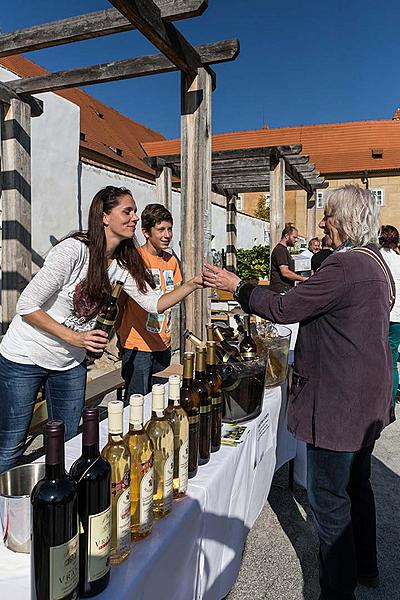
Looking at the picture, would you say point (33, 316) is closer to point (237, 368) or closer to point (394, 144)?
point (237, 368)

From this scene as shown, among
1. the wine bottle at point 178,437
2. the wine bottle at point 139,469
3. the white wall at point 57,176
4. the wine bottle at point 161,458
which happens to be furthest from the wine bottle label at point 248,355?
the white wall at point 57,176

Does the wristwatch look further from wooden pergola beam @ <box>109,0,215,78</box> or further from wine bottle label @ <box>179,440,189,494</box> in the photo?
wooden pergola beam @ <box>109,0,215,78</box>

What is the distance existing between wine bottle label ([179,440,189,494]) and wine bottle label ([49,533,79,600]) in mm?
530

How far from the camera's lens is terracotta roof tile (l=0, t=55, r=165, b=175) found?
776 inches

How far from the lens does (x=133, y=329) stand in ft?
11.4

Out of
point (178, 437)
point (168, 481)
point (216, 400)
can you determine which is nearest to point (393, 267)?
point (216, 400)

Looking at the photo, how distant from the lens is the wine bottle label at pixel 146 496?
129 centimetres

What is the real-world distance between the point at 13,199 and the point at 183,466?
3325 mm

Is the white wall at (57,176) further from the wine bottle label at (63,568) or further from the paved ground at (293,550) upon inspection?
the wine bottle label at (63,568)

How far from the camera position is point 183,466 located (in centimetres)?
152

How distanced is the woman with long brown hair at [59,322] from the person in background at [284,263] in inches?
189

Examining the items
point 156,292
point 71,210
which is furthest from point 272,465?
point 71,210

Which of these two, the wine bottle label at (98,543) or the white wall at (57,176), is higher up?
the white wall at (57,176)

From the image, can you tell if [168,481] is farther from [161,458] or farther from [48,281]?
[48,281]
